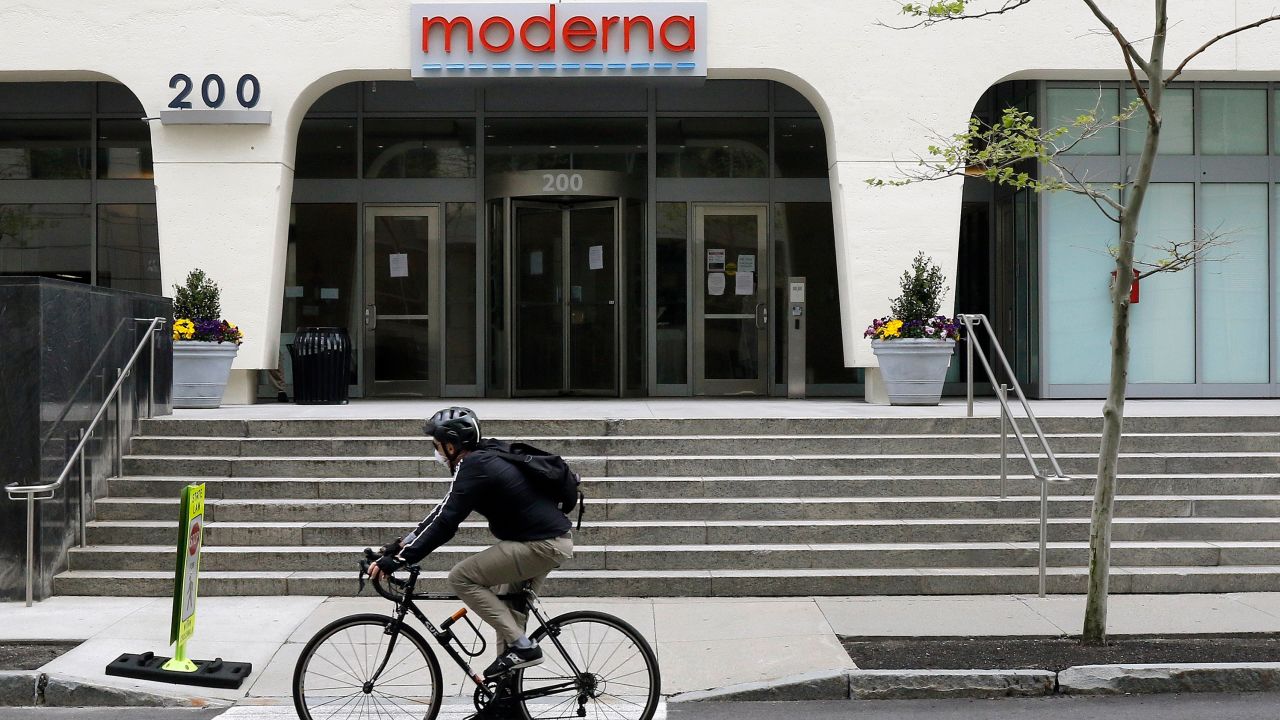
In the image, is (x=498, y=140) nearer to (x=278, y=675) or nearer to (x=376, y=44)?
(x=376, y=44)

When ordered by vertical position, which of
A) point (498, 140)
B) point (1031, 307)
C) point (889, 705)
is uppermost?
point (498, 140)

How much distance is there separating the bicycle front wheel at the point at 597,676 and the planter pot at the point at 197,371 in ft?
29.6

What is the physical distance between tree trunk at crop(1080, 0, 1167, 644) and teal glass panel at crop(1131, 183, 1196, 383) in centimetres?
864

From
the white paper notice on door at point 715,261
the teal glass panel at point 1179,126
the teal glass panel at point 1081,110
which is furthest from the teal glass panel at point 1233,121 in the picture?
the white paper notice on door at point 715,261

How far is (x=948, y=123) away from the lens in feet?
48.2

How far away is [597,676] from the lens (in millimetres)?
5719

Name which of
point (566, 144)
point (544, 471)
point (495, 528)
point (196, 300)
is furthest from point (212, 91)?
point (544, 471)

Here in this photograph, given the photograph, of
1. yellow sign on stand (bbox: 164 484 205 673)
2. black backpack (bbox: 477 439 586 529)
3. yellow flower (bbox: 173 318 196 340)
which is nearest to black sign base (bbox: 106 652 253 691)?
yellow sign on stand (bbox: 164 484 205 673)

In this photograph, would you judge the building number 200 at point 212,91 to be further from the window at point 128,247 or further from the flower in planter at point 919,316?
the flower in planter at point 919,316

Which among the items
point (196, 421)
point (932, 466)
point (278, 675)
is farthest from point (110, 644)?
point (932, 466)

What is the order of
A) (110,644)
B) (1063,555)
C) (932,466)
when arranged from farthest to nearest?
(932,466)
(1063,555)
(110,644)

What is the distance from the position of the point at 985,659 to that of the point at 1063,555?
2711 millimetres

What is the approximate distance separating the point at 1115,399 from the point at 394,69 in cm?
1003

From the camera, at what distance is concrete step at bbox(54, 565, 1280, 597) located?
9.23 metres
